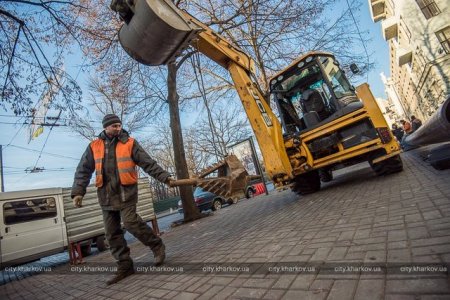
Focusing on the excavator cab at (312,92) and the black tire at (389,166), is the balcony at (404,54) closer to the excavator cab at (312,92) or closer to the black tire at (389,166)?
the excavator cab at (312,92)

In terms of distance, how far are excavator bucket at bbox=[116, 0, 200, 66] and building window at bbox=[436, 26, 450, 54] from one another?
2620cm

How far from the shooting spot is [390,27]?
2905cm

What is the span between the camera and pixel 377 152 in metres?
6.25

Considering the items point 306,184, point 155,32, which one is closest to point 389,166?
point 306,184

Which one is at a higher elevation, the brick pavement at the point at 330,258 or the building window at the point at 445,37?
the building window at the point at 445,37

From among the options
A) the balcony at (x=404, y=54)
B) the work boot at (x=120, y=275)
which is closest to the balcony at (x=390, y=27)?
the balcony at (x=404, y=54)

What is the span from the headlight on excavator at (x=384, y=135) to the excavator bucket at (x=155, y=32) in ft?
14.6

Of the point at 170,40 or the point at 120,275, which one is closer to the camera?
the point at 120,275

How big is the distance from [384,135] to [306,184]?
2337 mm

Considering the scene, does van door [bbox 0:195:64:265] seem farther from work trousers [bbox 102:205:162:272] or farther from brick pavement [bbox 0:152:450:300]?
work trousers [bbox 102:205:162:272]

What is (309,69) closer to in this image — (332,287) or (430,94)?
(332,287)

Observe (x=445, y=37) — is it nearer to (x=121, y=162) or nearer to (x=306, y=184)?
(x=306, y=184)

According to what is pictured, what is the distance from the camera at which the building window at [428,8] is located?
22423 millimetres

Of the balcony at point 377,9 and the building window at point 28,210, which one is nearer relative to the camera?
the building window at point 28,210
